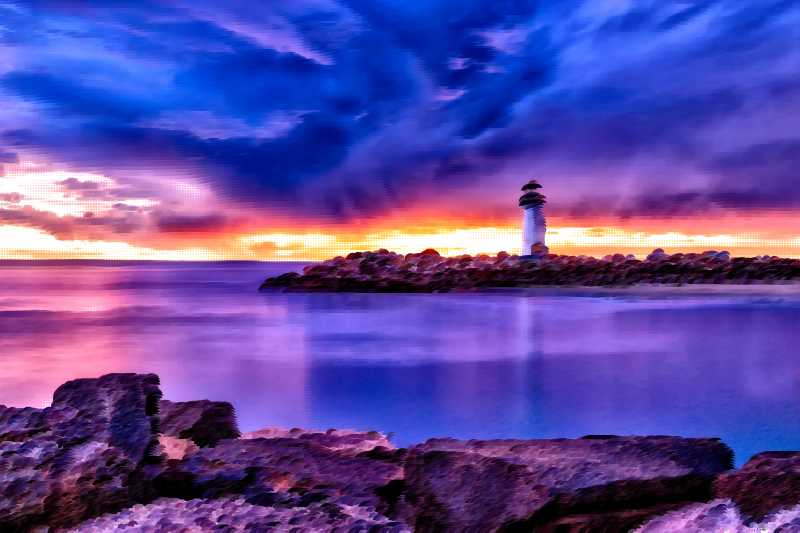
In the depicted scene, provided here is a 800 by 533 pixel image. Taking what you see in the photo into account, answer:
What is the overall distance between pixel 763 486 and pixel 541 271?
18388 millimetres

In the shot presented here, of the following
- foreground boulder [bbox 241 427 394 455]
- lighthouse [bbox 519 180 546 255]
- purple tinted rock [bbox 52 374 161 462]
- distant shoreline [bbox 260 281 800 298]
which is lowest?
foreground boulder [bbox 241 427 394 455]

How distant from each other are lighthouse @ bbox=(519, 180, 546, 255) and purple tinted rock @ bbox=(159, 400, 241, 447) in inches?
678

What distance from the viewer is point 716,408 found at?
6.21 meters

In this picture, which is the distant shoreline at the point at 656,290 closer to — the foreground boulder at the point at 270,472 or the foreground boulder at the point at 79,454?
the foreground boulder at the point at 79,454

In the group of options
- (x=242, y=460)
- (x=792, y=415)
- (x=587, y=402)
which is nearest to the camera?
(x=242, y=460)

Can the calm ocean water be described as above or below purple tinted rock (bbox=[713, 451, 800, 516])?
below

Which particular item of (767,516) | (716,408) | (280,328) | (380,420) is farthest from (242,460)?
(280,328)

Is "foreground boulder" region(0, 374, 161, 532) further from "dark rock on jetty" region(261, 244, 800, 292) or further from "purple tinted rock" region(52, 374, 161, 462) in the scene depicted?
"dark rock on jetty" region(261, 244, 800, 292)

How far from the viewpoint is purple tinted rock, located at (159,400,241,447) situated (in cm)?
300

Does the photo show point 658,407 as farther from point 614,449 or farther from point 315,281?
point 315,281

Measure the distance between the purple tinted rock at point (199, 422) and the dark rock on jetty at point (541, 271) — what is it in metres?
17.1

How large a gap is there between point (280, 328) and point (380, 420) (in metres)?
8.56

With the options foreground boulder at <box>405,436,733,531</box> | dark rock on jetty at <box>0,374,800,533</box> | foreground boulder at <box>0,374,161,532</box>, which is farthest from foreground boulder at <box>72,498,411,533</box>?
foreground boulder at <box>405,436,733,531</box>

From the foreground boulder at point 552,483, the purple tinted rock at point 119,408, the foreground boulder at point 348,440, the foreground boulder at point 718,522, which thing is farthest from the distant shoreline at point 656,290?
the foreground boulder at point 718,522
